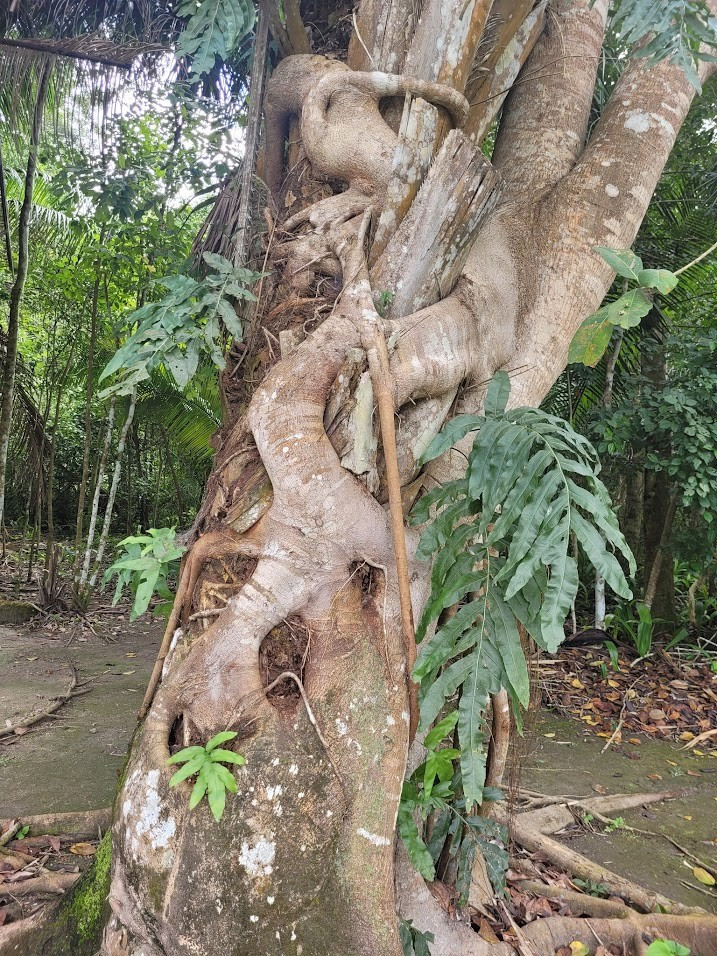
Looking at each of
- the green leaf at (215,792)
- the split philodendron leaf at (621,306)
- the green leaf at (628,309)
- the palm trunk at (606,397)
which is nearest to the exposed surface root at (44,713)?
the green leaf at (215,792)

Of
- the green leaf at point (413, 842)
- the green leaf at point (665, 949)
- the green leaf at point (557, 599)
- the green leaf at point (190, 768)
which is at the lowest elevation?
the green leaf at point (665, 949)

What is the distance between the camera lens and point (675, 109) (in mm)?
3008

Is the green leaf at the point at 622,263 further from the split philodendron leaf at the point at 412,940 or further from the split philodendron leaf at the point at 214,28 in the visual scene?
the split philodendron leaf at the point at 412,940

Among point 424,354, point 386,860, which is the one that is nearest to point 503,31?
point 424,354

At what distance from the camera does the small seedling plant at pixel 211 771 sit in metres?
1.72

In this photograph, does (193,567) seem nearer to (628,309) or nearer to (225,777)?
(225,777)

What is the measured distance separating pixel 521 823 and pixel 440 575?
171 centimetres

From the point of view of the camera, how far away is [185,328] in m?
2.33

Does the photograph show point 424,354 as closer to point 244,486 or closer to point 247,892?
point 244,486

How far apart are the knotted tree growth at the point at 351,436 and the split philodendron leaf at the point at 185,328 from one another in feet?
0.70

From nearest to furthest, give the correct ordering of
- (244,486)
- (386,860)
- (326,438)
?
(386,860) < (326,438) < (244,486)

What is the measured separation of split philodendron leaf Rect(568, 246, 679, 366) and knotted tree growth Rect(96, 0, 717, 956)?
408 millimetres

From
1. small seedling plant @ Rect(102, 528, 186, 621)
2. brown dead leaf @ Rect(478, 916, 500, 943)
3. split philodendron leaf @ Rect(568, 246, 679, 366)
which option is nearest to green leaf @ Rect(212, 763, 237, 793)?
small seedling plant @ Rect(102, 528, 186, 621)

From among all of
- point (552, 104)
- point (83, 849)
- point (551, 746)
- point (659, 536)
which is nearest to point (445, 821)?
point (83, 849)
